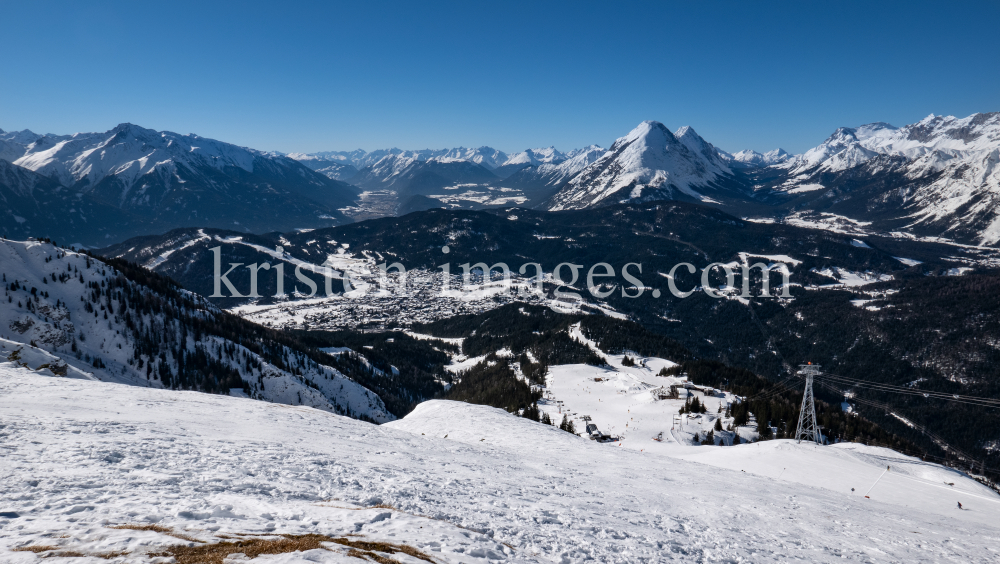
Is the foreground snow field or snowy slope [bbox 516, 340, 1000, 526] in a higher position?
the foreground snow field

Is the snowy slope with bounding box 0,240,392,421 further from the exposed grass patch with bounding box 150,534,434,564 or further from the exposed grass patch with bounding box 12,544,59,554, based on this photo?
the exposed grass patch with bounding box 150,534,434,564

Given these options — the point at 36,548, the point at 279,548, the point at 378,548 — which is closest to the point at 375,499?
the point at 378,548

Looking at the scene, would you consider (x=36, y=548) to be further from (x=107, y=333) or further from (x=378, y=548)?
(x=107, y=333)

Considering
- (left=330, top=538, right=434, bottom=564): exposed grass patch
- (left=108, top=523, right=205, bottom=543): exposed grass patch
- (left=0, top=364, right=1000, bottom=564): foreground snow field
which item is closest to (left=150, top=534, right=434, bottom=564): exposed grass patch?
(left=330, top=538, right=434, bottom=564): exposed grass patch

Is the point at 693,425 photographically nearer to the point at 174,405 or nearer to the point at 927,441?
the point at 174,405

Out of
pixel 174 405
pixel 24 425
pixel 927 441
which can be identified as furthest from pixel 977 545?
pixel 927 441

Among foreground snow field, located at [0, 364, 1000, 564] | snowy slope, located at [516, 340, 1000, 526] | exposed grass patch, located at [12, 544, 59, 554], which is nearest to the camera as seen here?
exposed grass patch, located at [12, 544, 59, 554]

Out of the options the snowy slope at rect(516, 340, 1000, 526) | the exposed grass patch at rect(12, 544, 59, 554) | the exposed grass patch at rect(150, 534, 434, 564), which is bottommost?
the snowy slope at rect(516, 340, 1000, 526)
